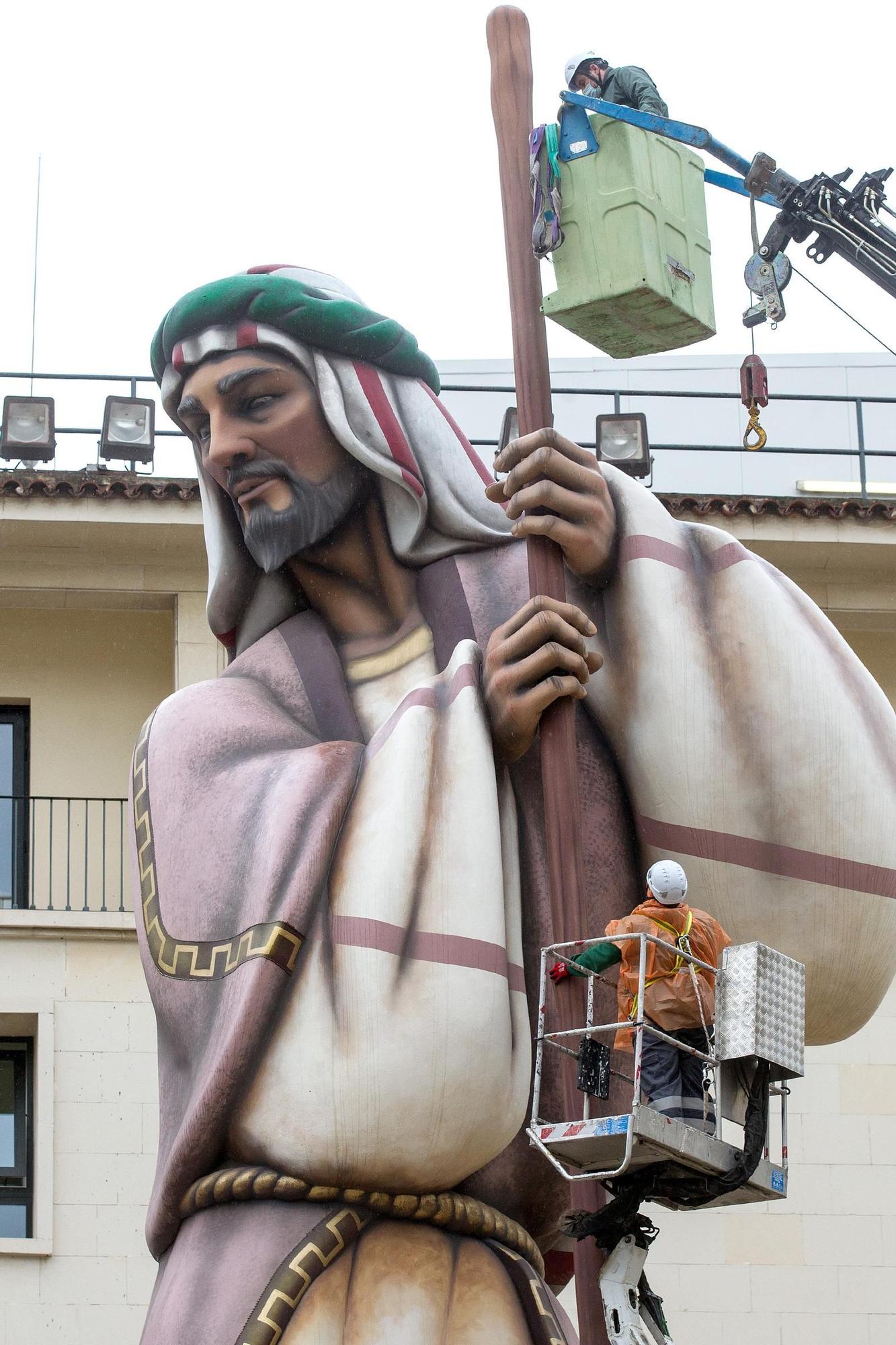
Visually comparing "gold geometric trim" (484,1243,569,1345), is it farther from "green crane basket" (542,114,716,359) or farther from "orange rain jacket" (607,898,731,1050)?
"green crane basket" (542,114,716,359)

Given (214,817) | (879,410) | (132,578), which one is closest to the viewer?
(214,817)

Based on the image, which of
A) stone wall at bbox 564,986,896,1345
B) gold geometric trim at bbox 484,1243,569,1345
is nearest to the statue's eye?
gold geometric trim at bbox 484,1243,569,1345

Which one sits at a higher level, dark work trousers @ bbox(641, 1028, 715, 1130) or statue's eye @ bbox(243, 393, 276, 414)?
statue's eye @ bbox(243, 393, 276, 414)

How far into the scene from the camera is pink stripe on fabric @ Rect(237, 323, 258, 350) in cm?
907

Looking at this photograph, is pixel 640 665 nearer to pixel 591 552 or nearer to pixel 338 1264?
pixel 591 552

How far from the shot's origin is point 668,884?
775 centimetres

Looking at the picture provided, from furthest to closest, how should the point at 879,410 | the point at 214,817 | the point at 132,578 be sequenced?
the point at 879,410, the point at 132,578, the point at 214,817

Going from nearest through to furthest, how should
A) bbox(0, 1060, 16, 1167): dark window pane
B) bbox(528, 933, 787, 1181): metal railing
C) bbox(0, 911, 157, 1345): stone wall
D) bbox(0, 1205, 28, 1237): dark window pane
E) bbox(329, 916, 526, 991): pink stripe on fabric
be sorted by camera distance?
1. bbox(528, 933, 787, 1181): metal railing
2. bbox(329, 916, 526, 991): pink stripe on fabric
3. bbox(0, 911, 157, 1345): stone wall
4. bbox(0, 1205, 28, 1237): dark window pane
5. bbox(0, 1060, 16, 1167): dark window pane

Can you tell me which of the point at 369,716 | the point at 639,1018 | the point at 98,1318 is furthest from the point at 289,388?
the point at 98,1318

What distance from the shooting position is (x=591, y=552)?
8.68m

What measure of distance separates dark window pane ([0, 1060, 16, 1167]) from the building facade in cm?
2

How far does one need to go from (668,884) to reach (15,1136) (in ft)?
39.6

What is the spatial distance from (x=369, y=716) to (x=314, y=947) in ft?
3.72

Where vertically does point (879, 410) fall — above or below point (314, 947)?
above
